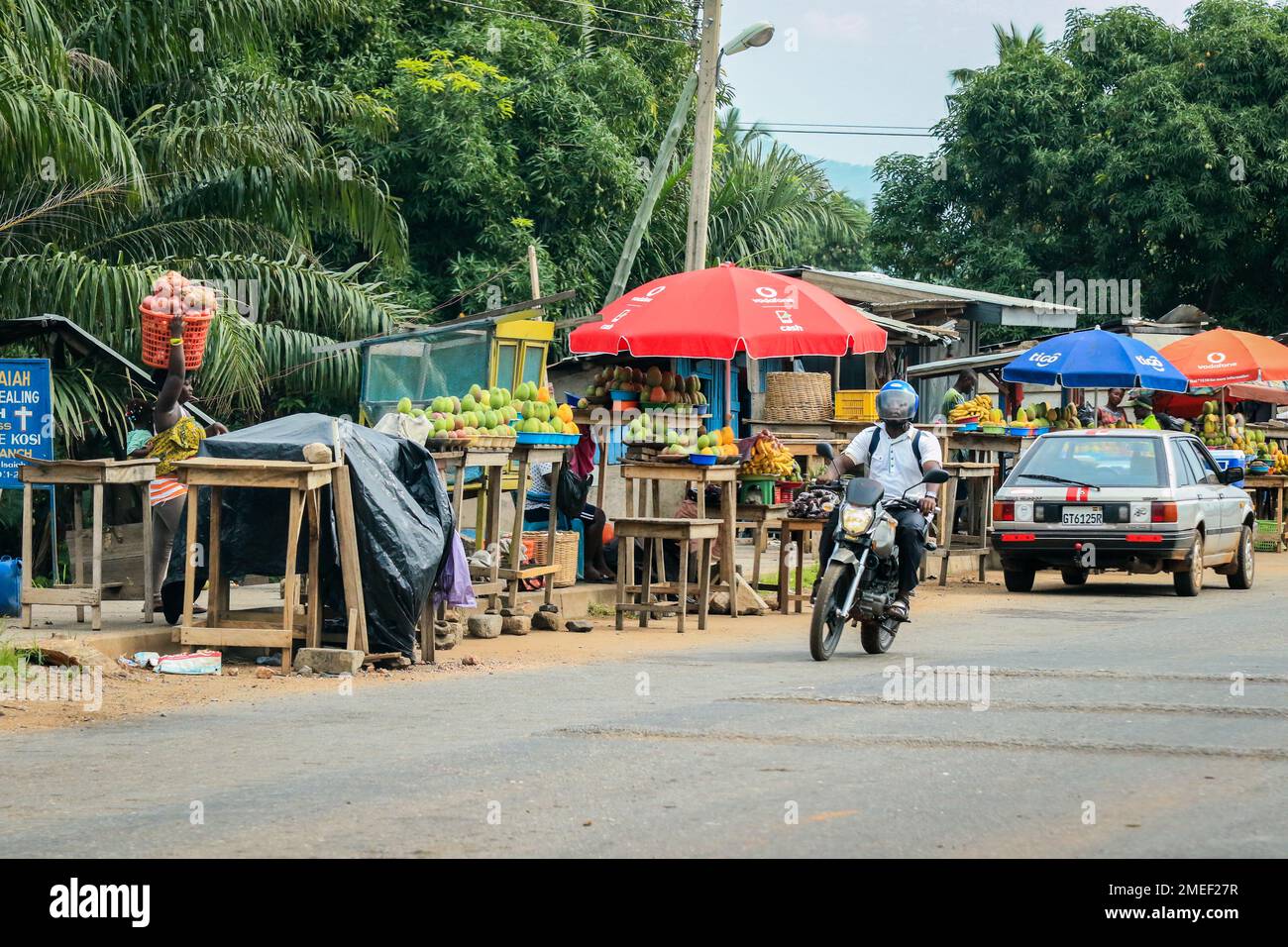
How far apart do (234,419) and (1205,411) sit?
14315 millimetres

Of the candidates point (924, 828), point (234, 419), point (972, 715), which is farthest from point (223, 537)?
point (234, 419)

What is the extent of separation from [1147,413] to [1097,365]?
6501mm

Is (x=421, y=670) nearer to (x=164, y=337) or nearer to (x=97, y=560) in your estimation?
(x=97, y=560)

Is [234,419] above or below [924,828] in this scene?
above

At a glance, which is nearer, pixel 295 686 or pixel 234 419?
pixel 295 686

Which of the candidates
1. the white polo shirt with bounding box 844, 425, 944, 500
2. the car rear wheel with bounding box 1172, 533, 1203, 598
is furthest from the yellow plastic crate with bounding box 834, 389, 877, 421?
the white polo shirt with bounding box 844, 425, 944, 500

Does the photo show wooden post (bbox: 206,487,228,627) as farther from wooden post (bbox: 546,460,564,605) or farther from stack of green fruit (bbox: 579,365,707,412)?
stack of green fruit (bbox: 579,365,707,412)

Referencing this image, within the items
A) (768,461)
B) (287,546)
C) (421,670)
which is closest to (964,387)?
(768,461)

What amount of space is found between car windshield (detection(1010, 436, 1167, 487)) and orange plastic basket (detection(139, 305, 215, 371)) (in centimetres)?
861

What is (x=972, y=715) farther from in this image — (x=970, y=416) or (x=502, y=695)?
(x=970, y=416)

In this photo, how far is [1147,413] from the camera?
84.3ft

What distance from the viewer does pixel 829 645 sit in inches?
446

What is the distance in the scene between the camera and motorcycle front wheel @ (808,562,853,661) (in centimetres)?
1102

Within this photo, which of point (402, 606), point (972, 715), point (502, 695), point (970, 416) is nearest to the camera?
point (972, 715)
